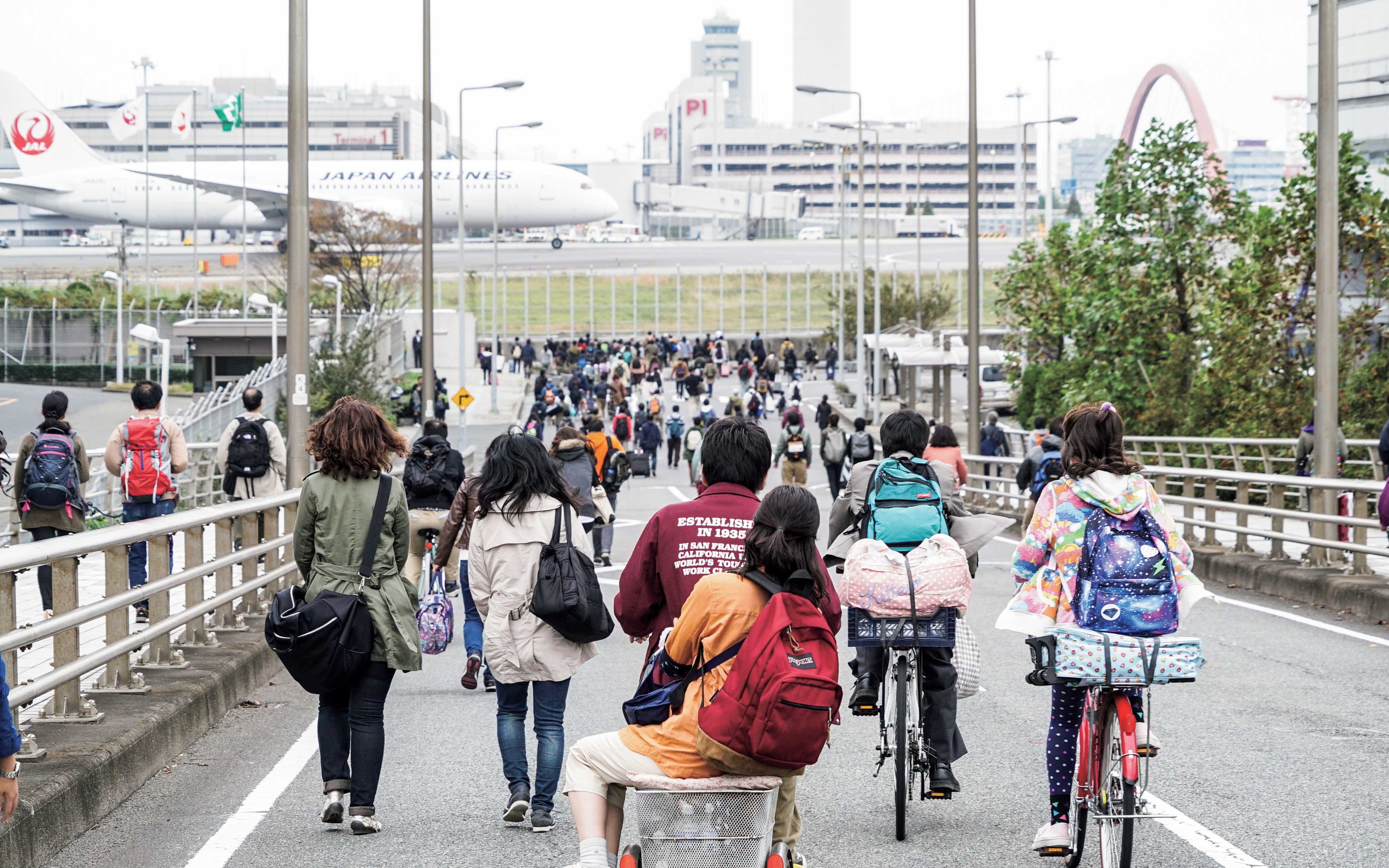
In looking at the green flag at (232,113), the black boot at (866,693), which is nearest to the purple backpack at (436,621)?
the black boot at (866,693)

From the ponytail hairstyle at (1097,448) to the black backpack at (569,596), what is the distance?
192 centimetres

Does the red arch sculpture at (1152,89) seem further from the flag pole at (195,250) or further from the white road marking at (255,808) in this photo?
the white road marking at (255,808)

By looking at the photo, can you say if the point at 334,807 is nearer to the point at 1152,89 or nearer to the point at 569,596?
the point at 569,596

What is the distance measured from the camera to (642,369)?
6512cm

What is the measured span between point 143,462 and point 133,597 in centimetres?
489

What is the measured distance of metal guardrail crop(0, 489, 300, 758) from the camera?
6688 millimetres

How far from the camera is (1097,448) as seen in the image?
5.80 metres

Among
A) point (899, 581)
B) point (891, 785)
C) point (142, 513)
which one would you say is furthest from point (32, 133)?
point (899, 581)

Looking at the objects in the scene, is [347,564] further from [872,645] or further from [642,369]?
[642,369]

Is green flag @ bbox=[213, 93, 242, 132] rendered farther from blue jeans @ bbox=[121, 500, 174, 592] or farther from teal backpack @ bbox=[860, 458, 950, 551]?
teal backpack @ bbox=[860, 458, 950, 551]

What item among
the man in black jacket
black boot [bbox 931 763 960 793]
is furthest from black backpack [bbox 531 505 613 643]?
the man in black jacket

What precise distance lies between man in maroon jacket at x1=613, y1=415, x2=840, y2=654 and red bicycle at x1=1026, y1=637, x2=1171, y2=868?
109 cm

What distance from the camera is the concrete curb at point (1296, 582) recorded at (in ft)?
44.3

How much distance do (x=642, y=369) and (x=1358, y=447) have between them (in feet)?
134
